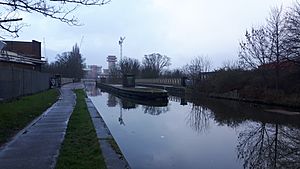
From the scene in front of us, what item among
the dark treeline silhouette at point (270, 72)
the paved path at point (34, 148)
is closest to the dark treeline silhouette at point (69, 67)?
the dark treeline silhouette at point (270, 72)

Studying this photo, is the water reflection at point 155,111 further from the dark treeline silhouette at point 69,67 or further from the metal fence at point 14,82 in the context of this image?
the dark treeline silhouette at point 69,67

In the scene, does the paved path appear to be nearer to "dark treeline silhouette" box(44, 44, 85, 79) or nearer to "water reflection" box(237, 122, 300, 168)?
"water reflection" box(237, 122, 300, 168)

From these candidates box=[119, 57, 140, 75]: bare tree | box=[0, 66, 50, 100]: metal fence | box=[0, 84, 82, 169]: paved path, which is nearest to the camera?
box=[0, 84, 82, 169]: paved path

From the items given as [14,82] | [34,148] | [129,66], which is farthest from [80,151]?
[129,66]

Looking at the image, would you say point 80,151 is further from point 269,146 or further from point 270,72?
point 270,72

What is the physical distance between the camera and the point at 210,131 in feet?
65.9

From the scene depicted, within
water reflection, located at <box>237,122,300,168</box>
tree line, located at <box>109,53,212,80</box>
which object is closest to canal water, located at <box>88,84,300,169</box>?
water reflection, located at <box>237,122,300,168</box>

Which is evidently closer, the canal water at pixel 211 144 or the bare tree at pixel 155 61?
the canal water at pixel 211 144

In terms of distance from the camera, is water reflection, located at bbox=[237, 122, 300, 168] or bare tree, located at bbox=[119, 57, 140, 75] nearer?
water reflection, located at bbox=[237, 122, 300, 168]

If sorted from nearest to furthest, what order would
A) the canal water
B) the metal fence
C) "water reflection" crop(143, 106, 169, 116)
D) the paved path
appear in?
the paved path → the canal water → the metal fence → "water reflection" crop(143, 106, 169, 116)

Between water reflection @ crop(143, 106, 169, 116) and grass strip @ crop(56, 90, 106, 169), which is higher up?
grass strip @ crop(56, 90, 106, 169)

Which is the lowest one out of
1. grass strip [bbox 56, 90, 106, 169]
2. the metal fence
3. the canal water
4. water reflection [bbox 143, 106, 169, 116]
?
water reflection [bbox 143, 106, 169, 116]

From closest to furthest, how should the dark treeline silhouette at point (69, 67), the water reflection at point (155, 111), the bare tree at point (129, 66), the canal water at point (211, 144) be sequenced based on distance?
1. the canal water at point (211, 144)
2. the water reflection at point (155, 111)
3. the dark treeline silhouette at point (69, 67)
4. the bare tree at point (129, 66)

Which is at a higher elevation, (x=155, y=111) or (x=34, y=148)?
(x=34, y=148)
